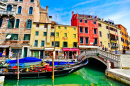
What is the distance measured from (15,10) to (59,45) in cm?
1256

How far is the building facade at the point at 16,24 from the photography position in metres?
17.3

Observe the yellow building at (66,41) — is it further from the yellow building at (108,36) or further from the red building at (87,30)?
the yellow building at (108,36)

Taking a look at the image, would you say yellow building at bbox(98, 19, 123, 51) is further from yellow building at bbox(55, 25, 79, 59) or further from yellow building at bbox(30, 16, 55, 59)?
yellow building at bbox(30, 16, 55, 59)

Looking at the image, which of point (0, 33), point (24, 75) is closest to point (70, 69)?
point (24, 75)

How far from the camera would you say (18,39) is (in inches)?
695

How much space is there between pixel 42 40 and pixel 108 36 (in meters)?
18.9

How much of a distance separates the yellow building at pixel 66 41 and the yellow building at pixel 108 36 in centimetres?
757

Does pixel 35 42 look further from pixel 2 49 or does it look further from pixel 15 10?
pixel 15 10

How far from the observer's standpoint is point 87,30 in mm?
21469

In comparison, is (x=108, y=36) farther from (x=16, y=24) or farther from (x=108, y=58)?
(x=16, y=24)

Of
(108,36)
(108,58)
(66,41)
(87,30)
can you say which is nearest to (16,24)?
(66,41)

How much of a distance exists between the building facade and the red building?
1139 cm

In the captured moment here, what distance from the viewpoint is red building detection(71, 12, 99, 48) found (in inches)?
816

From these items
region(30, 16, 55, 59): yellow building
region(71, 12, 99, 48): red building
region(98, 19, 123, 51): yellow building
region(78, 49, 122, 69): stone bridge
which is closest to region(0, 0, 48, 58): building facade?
region(30, 16, 55, 59): yellow building
